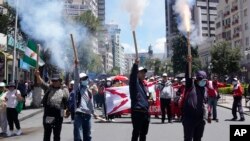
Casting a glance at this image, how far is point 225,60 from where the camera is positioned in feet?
208

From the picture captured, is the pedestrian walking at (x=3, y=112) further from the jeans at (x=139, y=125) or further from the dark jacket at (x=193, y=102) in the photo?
the dark jacket at (x=193, y=102)

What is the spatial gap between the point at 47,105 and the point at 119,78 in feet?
38.7

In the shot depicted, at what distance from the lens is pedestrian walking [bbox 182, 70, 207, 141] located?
7773 mm

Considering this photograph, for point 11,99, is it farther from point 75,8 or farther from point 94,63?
point 94,63

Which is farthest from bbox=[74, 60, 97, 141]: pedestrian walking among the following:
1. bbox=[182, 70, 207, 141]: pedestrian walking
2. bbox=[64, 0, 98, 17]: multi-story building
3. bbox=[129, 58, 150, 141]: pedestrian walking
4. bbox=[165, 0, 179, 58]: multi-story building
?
bbox=[64, 0, 98, 17]: multi-story building

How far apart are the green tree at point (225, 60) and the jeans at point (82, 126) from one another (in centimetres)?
5673

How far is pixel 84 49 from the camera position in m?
30.5

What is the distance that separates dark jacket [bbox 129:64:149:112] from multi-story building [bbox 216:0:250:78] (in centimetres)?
5645

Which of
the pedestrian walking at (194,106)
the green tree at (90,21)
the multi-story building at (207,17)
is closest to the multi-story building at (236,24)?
the multi-story building at (207,17)

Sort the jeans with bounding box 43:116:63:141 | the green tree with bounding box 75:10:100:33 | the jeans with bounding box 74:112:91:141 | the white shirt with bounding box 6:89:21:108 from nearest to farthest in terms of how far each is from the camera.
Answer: the jeans with bounding box 74:112:91:141 → the jeans with bounding box 43:116:63:141 → the white shirt with bounding box 6:89:21:108 → the green tree with bounding box 75:10:100:33

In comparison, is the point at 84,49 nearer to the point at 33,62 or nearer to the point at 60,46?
the point at 60,46

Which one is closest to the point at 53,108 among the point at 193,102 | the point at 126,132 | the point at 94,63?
the point at 193,102

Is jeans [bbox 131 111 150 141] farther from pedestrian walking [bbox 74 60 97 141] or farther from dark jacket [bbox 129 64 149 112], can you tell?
pedestrian walking [bbox 74 60 97 141]

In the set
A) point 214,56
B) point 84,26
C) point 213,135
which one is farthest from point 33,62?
point 214,56
